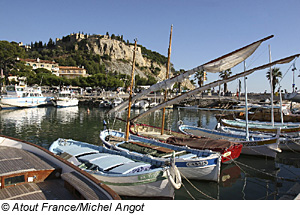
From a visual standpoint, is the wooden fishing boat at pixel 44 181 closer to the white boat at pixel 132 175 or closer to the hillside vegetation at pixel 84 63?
the white boat at pixel 132 175

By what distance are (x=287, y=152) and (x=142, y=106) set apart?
6210 centimetres

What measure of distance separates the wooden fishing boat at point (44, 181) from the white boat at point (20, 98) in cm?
6767

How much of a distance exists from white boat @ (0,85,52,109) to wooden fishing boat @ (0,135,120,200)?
67.7m

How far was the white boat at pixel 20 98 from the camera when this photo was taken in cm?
6909

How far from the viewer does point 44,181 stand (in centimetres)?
951

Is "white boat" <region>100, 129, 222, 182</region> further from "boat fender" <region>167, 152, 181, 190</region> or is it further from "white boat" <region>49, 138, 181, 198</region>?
"boat fender" <region>167, 152, 181, 190</region>

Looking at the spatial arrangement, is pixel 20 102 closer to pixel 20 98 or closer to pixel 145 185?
pixel 20 98

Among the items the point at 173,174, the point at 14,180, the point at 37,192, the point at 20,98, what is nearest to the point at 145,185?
the point at 173,174

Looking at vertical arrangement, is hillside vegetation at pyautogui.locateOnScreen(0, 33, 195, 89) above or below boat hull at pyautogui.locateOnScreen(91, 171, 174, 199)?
above

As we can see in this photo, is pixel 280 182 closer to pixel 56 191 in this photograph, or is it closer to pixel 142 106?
pixel 56 191

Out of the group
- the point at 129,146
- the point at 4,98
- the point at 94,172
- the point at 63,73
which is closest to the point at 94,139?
the point at 129,146

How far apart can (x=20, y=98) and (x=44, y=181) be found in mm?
71600

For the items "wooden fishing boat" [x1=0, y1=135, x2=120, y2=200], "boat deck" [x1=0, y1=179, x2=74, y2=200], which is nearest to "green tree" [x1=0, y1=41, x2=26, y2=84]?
"wooden fishing boat" [x1=0, y1=135, x2=120, y2=200]

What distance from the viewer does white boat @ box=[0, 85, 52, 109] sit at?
6909cm
